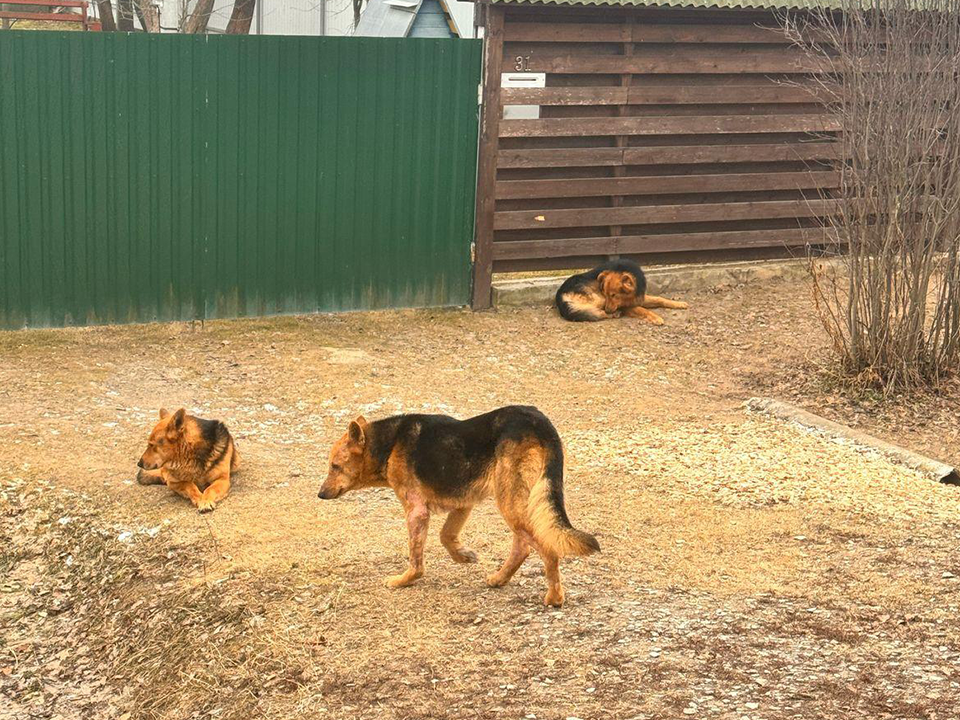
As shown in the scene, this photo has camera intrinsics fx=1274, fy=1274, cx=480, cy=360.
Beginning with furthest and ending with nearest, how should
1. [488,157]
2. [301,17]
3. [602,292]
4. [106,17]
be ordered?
1. [301,17]
2. [106,17]
3. [602,292]
4. [488,157]

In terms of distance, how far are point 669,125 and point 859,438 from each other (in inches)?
191

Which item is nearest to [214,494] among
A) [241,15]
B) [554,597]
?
[554,597]

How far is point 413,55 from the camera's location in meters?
11.9

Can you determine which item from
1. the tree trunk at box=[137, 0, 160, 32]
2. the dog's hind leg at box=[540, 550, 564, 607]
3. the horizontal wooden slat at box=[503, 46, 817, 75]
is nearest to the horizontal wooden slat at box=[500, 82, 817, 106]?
the horizontal wooden slat at box=[503, 46, 817, 75]

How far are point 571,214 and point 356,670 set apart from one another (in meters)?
7.77

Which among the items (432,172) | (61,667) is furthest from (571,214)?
(61,667)

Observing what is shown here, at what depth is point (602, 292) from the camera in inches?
485

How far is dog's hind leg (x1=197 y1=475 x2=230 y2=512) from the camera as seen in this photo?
7.64 m

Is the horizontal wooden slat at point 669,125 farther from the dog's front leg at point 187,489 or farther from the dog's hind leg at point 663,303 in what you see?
the dog's front leg at point 187,489

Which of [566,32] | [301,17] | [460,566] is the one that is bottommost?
[460,566]

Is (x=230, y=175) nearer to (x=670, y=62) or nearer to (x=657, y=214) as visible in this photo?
(x=657, y=214)

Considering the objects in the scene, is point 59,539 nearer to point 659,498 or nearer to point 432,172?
point 659,498

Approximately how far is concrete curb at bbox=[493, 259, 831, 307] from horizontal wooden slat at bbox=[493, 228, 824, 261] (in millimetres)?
213

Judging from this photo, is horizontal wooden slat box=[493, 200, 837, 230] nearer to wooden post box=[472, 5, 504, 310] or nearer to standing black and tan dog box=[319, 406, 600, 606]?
wooden post box=[472, 5, 504, 310]
